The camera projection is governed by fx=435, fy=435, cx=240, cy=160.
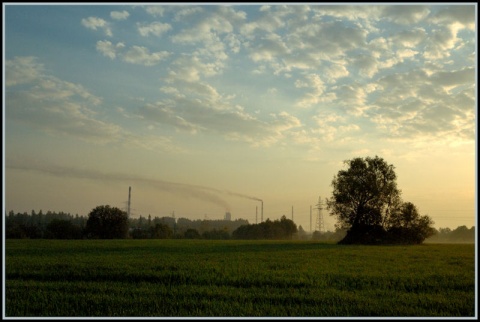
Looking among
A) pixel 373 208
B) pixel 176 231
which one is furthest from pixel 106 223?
pixel 373 208

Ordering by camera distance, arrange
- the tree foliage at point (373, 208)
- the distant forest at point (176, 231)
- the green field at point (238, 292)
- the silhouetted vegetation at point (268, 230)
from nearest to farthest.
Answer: the green field at point (238, 292) → the tree foliage at point (373, 208) → the distant forest at point (176, 231) → the silhouetted vegetation at point (268, 230)

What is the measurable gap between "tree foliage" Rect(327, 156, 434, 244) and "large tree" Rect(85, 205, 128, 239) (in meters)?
50.9

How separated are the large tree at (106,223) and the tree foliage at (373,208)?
50.9 metres

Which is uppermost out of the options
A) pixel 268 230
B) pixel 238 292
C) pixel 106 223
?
pixel 106 223

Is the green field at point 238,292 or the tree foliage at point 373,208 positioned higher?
the tree foliage at point 373,208

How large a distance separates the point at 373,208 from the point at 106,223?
2346 inches

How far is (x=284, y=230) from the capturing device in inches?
4820

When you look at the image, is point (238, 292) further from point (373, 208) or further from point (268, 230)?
point (268, 230)

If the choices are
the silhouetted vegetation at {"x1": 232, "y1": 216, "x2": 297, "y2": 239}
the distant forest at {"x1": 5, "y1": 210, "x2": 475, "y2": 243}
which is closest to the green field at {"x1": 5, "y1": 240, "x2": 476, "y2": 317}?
the distant forest at {"x1": 5, "y1": 210, "x2": 475, "y2": 243}

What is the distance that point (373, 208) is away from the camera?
205ft

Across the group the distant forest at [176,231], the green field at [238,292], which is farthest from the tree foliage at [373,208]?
the green field at [238,292]

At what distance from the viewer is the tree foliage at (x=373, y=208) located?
61.1 meters

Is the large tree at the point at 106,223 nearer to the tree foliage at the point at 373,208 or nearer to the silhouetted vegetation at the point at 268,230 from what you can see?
the silhouetted vegetation at the point at 268,230

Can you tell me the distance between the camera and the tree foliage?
6106 centimetres
